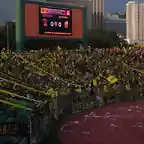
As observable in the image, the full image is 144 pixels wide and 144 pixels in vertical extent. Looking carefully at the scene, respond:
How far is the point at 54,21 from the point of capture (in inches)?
1180

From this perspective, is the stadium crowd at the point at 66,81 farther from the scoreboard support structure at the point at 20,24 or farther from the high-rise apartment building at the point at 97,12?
the high-rise apartment building at the point at 97,12

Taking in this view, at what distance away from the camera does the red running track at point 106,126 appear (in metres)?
7.85

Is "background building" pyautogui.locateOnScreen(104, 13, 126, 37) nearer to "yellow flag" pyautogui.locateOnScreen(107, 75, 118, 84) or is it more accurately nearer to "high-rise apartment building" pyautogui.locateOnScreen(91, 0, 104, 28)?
"high-rise apartment building" pyautogui.locateOnScreen(91, 0, 104, 28)

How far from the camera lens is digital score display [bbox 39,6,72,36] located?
29547mm

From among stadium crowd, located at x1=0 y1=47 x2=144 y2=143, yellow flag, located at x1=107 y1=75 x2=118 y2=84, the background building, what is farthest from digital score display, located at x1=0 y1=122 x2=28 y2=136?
the background building

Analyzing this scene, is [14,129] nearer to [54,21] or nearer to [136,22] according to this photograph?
[54,21]

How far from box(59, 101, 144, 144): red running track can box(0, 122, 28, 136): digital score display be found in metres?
1.55

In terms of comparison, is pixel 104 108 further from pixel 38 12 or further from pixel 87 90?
pixel 38 12

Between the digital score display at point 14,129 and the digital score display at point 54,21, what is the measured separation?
23.6 metres

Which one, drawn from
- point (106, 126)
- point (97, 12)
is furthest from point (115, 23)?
point (106, 126)

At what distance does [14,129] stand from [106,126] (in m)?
3.70

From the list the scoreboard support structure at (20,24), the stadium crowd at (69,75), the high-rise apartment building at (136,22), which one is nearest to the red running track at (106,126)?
the stadium crowd at (69,75)

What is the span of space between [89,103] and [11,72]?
2.95m

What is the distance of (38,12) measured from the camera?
96.3 feet
